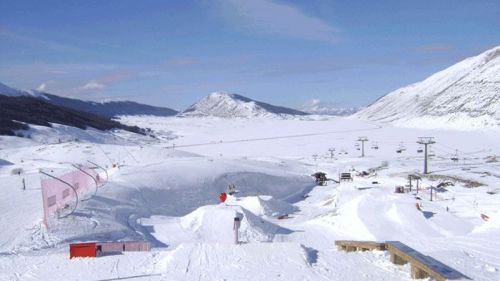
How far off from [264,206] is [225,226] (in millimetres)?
6938

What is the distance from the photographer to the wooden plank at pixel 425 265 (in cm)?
782

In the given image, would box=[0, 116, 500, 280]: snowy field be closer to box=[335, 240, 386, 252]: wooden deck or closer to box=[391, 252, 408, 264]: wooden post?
box=[391, 252, 408, 264]: wooden post

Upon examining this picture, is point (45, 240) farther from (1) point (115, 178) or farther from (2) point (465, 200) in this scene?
(2) point (465, 200)

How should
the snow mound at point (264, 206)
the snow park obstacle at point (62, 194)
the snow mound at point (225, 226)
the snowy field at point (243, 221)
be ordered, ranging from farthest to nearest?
1. the snow mound at point (264, 206)
2. the snow mound at point (225, 226)
3. the snow park obstacle at point (62, 194)
4. the snowy field at point (243, 221)

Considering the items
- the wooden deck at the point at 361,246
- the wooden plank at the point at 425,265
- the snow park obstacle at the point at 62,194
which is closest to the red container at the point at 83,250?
the wooden deck at the point at 361,246

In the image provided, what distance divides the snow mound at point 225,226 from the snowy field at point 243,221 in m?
0.08

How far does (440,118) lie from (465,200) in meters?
162

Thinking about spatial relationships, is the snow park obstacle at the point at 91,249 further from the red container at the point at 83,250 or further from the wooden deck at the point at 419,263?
the wooden deck at the point at 419,263

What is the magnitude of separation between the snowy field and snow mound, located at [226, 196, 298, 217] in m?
0.09

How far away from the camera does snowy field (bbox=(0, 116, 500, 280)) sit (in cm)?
925

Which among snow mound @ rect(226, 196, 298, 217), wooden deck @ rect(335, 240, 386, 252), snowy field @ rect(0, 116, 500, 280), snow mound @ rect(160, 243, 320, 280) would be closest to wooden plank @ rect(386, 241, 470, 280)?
snowy field @ rect(0, 116, 500, 280)

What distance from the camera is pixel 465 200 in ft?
110

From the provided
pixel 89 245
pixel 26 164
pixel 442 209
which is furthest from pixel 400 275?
pixel 26 164

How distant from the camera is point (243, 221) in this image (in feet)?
80.7
